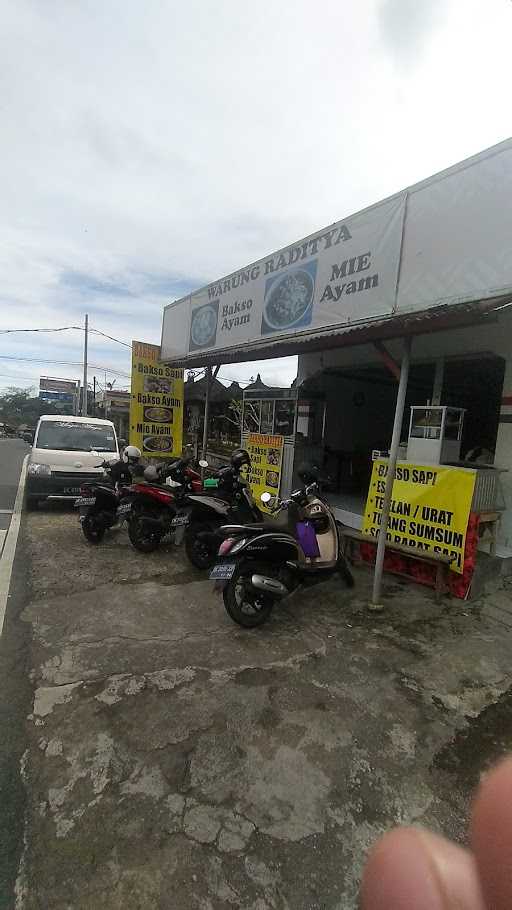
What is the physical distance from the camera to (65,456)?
7773 mm

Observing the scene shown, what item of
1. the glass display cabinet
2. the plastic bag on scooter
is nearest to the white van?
the plastic bag on scooter

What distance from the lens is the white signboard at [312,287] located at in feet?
16.1

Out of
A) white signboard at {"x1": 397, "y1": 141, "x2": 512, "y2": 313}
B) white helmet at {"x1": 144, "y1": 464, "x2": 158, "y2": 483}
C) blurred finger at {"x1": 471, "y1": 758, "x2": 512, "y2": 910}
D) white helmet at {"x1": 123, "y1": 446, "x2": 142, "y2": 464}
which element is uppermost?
white signboard at {"x1": 397, "y1": 141, "x2": 512, "y2": 313}

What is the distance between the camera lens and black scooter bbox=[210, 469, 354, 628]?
3807mm

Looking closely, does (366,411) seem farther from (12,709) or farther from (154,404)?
(12,709)

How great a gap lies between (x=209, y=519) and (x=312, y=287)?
3.30m

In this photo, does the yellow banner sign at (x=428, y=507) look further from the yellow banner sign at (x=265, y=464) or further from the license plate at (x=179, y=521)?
the yellow banner sign at (x=265, y=464)

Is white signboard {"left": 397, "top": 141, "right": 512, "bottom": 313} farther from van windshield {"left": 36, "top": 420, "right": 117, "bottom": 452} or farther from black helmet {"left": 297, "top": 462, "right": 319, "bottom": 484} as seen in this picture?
van windshield {"left": 36, "top": 420, "right": 117, "bottom": 452}

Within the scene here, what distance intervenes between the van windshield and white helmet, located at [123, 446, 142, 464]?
6.09 ft

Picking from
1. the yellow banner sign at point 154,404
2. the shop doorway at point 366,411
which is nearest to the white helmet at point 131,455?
the shop doorway at point 366,411

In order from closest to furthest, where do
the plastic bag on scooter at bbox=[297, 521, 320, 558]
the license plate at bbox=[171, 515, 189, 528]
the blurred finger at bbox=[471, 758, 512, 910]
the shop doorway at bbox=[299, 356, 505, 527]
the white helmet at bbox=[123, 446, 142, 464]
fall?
the blurred finger at bbox=[471, 758, 512, 910], the plastic bag on scooter at bbox=[297, 521, 320, 558], the license plate at bbox=[171, 515, 189, 528], the white helmet at bbox=[123, 446, 142, 464], the shop doorway at bbox=[299, 356, 505, 527]

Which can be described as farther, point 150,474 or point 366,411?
point 366,411

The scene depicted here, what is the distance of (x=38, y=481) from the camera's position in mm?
7531

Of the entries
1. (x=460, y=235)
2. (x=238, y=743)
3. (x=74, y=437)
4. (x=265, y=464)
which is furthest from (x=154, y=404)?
(x=238, y=743)
